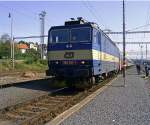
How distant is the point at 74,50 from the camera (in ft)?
59.6

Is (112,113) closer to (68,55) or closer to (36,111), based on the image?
(36,111)

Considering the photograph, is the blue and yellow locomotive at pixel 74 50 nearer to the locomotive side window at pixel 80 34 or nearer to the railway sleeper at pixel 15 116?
the locomotive side window at pixel 80 34

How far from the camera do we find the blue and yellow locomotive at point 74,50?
58.3 feet

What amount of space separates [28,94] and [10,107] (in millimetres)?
4407

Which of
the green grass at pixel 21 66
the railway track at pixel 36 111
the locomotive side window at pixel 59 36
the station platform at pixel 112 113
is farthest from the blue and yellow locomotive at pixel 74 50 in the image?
the green grass at pixel 21 66

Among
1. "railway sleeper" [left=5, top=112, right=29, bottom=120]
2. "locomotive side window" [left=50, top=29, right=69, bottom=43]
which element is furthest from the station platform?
"locomotive side window" [left=50, top=29, right=69, bottom=43]

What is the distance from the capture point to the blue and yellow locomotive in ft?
58.3

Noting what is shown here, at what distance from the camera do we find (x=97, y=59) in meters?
18.8

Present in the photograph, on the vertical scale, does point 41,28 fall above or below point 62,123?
above

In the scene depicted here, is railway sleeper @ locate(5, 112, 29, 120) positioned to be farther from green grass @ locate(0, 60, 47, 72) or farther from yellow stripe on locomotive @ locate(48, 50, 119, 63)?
green grass @ locate(0, 60, 47, 72)

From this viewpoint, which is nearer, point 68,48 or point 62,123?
point 62,123

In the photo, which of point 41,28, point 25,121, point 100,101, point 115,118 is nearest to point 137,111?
point 115,118

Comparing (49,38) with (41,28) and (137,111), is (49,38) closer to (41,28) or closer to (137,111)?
(137,111)

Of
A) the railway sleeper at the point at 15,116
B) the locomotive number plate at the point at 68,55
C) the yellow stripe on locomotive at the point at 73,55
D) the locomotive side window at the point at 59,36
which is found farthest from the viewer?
the locomotive side window at the point at 59,36
